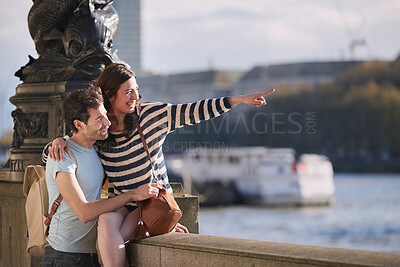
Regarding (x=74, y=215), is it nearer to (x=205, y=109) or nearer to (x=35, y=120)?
(x=205, y=109)

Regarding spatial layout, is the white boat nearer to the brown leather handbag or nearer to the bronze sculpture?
the bronze sculpture

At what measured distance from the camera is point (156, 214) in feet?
11.6

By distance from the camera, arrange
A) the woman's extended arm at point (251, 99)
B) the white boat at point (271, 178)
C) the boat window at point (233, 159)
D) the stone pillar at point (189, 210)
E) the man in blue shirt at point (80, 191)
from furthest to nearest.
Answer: the boat window at point (233, 159), the white boat at point (271, 178), the stone pillar at point (189, 210), the woman's extended arm at point (251, 99), the man in blue shirt at point (80, 191)

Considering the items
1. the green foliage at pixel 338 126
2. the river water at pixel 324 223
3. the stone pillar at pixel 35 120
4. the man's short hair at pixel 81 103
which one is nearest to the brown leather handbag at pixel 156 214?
the man's short hair at pixel 81 103

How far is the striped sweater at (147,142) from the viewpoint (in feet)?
12.0

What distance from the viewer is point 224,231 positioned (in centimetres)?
3262

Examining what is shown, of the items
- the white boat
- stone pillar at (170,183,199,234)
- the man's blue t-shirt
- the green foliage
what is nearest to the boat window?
the white boat

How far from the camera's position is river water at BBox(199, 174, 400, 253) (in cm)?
3266

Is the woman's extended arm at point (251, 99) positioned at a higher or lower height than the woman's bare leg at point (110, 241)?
higher

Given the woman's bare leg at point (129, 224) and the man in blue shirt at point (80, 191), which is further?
the woman's bare leg at point (129, 224)

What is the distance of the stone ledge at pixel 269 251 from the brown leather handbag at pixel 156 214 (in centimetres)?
6

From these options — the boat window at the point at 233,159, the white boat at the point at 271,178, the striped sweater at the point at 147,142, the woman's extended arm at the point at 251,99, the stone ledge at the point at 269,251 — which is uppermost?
the woman's extended arm at the point at 251,99

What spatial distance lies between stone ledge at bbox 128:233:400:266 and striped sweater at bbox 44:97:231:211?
0.90ft

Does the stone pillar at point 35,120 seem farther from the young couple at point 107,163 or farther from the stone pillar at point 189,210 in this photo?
the young couple at point 107,163
